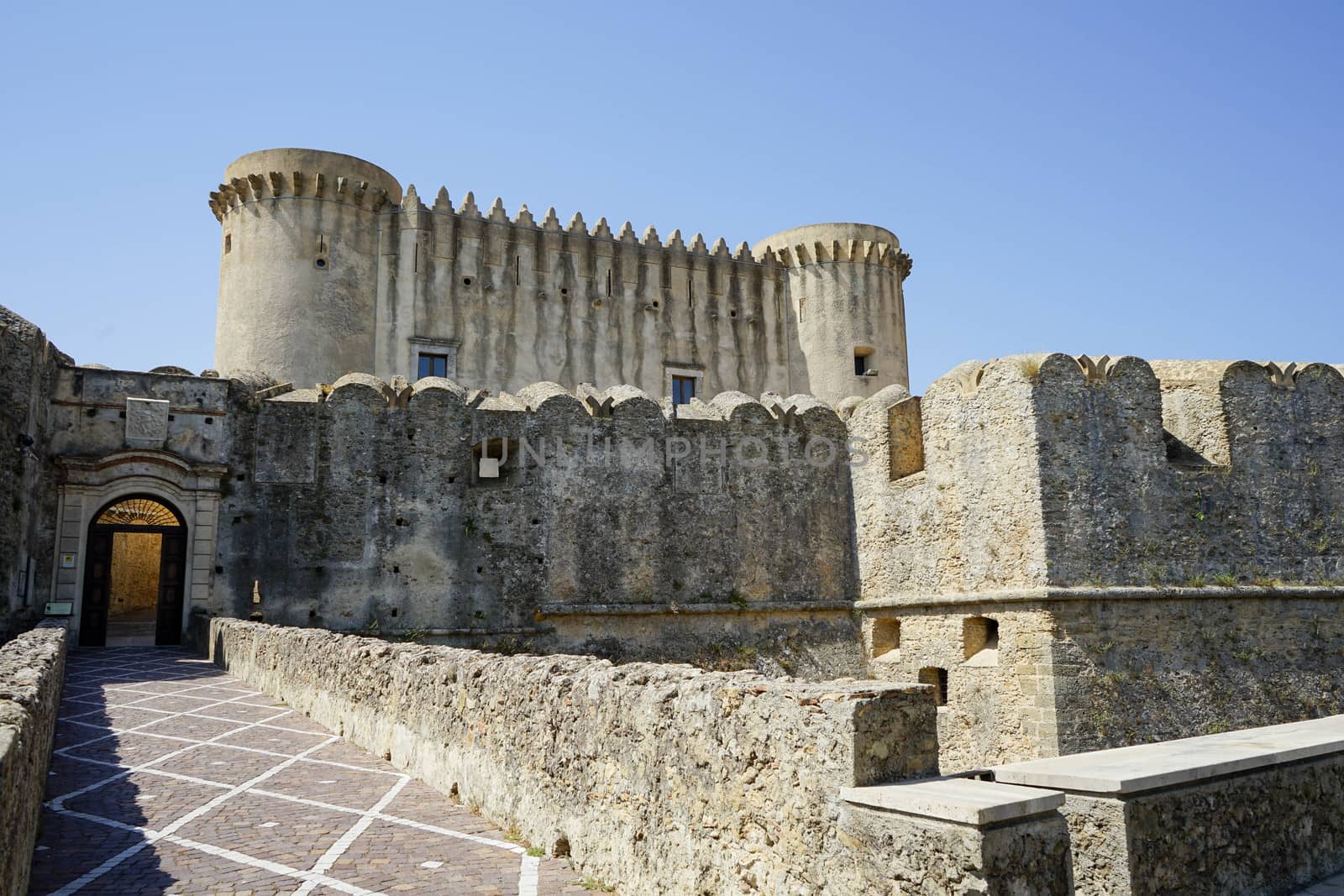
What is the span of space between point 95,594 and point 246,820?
32.5 feet

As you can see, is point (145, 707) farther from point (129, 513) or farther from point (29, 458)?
point (129, 513)

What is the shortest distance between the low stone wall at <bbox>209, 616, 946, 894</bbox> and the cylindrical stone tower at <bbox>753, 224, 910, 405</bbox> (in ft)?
59.1

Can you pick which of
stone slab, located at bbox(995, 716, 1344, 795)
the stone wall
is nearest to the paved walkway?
stone slab, located at bbox(995, 716, 1344, 795)

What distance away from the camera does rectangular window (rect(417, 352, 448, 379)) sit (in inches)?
816

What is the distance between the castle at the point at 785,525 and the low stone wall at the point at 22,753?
690 cm

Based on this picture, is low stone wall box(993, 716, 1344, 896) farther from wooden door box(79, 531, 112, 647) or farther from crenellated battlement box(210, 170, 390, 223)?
crenellated battlement box(210, 170, 390, 223)

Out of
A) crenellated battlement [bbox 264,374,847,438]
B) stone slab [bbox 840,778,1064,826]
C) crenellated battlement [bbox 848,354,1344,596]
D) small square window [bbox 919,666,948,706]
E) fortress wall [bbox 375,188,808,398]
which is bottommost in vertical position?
small square window [bbox 919,666,948,706]

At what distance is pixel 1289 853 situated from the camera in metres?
4.02

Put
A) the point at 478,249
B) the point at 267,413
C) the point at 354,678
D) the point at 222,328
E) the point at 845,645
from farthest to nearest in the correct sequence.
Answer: the point at 478,249, the point at 222,328, the point at 845,645, the point at 267,413, the point at 354,678

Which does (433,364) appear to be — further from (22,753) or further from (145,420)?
(22,753)

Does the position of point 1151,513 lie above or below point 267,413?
below


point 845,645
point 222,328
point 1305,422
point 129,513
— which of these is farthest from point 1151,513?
point 129,513

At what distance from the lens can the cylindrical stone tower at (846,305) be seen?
23641mm

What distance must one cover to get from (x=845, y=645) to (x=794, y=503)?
90.6 inches
